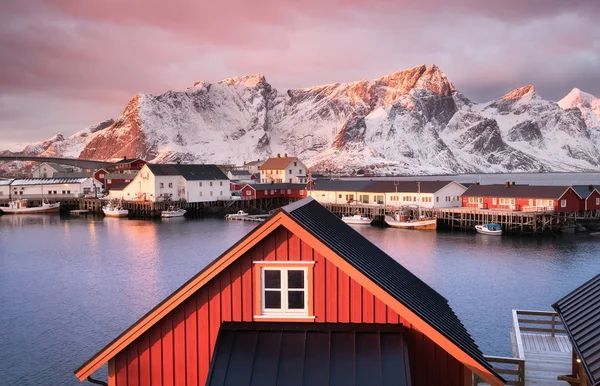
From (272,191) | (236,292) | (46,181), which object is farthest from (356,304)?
(46,181)

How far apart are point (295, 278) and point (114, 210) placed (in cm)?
8676

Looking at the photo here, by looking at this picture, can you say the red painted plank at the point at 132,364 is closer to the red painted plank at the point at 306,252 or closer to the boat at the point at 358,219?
the red painted plank at the point at 306,252

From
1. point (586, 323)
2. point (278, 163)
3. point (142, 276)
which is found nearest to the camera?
point (586, 323)

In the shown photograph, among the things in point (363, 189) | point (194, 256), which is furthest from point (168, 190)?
point (194, 256)

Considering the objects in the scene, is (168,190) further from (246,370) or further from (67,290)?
(246,370)

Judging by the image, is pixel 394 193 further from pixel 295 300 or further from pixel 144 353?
pixel 144 353

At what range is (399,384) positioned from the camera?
6766 mm

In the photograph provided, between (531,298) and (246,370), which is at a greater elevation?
(246,370)

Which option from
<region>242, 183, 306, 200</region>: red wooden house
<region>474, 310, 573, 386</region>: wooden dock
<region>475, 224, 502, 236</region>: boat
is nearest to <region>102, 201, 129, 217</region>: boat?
<region>242, 183, 306, 200</region>: red wooden house

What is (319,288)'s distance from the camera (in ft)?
26.0

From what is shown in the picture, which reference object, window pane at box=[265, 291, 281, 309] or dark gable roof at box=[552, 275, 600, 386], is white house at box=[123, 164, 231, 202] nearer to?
dark gable roof at box=[552, 275, 600, 386]

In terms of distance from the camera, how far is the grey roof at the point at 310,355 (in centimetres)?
691

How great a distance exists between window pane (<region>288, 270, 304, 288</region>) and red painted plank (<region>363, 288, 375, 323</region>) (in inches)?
40.1

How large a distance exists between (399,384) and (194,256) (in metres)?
41.3
